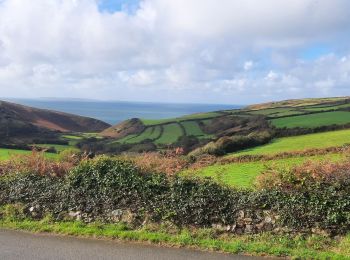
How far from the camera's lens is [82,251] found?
30.2 ft

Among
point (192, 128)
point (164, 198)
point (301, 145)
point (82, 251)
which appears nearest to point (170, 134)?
point (192, 128)

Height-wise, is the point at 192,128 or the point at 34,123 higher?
the point at 192,128

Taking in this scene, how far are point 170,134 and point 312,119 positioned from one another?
23862mm

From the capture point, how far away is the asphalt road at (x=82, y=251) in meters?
8.82

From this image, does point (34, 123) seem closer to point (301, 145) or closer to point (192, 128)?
point (192, 128)

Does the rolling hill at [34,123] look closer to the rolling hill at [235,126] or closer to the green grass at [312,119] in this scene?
the rolling hill at [235,126]

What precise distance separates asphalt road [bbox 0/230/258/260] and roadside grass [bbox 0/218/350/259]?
1.04 feet

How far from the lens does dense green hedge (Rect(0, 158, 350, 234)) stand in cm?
1014

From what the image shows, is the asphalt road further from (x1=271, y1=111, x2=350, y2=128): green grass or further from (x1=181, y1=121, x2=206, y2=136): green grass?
(x1=181, y1=121, x2=206, y2=136): green grass

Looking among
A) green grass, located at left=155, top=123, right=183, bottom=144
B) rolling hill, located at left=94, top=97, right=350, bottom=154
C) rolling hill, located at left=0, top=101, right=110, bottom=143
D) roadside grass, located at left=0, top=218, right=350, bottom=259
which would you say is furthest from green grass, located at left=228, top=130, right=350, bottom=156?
rolling hill, located at left=0, top=101, right=110, bottom=143

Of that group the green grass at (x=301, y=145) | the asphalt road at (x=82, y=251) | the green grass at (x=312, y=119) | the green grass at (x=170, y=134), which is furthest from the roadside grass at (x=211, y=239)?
the green grass at (x=170, y=134)

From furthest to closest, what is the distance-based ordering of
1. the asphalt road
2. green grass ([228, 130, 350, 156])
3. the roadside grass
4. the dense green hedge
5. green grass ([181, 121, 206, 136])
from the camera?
green grass ([181, 121, 206, 136]) < green grass ([228, 130, 350, 156]) < the dense green hedge < the roadside grass < the asphalt road

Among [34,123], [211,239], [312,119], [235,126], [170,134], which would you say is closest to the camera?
[211,239]

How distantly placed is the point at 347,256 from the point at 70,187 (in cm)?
725
